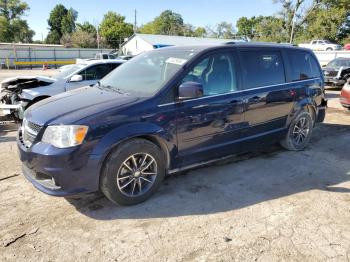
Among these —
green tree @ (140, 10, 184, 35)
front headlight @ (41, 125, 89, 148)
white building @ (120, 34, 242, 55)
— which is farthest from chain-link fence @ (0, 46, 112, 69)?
green tree @ (140, 10, 184, 35)

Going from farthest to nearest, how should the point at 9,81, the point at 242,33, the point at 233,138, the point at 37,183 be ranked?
the point at 242,33, the point at 9,81, the point at 233,138, the point at 37,183

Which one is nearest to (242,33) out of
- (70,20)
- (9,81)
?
(70,20)

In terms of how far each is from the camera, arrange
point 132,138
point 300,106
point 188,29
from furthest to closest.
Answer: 1. point 188,29
2. point 300,106
3. point 132,138

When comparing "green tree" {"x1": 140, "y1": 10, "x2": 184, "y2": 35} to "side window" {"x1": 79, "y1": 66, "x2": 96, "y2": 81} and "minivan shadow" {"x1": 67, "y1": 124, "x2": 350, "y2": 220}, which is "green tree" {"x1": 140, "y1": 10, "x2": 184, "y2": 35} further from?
"minivan shadow" {"x1": 67, "y1": 124, "x2": 350, "y2": 220}

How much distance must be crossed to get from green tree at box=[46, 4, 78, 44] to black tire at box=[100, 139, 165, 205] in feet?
300

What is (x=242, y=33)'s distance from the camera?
315 feet

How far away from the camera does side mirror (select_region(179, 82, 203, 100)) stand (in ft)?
12.4

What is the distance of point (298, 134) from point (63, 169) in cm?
418

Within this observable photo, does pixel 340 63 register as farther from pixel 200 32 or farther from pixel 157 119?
pixel 200 32

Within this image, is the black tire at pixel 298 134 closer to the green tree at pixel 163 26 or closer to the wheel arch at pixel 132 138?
the wheel arch at pixel 132 138

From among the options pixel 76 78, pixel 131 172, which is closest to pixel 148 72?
pixel 131 172

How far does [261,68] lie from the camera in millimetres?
4898

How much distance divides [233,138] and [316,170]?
147 centimetres

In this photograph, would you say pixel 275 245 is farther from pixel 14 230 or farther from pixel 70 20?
pixel 70 20
